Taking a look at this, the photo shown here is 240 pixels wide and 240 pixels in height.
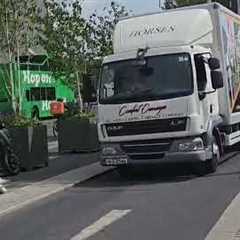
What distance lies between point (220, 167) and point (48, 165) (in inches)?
183

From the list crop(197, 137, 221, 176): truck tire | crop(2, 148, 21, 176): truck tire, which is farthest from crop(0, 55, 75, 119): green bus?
crop(197, 137, 221, 176): truck tire

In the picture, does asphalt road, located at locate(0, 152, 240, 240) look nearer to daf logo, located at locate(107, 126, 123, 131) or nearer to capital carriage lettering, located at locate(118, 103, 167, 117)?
daf logo, located at locate(107, 126, 123, 131)

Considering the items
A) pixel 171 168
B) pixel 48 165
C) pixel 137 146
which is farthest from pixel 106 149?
pixel 48 165

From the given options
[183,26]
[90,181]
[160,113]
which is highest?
[183,26]

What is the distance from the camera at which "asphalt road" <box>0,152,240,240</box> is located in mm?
10117

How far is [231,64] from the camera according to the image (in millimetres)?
18219

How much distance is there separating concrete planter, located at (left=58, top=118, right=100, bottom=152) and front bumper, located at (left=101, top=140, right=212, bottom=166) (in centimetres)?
648

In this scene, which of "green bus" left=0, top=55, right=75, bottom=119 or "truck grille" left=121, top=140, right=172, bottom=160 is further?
"green bus" left=0, top=55, right=75, bottom=119

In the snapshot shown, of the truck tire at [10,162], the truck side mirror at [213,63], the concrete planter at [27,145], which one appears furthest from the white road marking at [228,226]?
the concrete planter at [27,145]

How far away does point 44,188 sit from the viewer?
49.3 feet

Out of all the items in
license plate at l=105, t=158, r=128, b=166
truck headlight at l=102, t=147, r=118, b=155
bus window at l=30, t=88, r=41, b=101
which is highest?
bus window at l=30, t=88, r=41, b=101

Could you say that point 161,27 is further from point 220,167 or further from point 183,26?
point 220,167

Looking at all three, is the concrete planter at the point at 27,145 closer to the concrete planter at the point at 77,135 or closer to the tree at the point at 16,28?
the tree at the point at 16,28

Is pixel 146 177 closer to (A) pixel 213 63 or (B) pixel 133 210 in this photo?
(A) pixel 213 63
